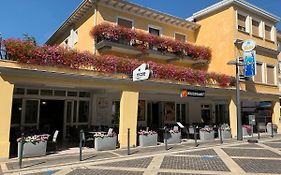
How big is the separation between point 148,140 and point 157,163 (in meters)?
4.22

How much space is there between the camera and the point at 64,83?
11789 millimetres

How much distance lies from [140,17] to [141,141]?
8671 millimetres

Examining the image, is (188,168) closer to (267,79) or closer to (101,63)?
(101,63)

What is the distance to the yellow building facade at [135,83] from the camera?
12.1m

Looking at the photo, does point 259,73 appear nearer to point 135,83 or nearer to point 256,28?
point 256,28

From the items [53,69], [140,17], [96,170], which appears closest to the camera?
[96,170]

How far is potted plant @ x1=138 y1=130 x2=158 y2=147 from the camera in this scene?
1398cm

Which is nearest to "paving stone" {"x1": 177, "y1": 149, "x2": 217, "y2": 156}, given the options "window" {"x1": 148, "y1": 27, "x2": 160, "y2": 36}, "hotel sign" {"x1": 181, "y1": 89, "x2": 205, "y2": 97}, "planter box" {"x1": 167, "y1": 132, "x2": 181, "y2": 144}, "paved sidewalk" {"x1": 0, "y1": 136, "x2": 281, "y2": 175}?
"paved sidewalk" {"x1": 0, "y1": 136, "x2": 281, "y2": 175}

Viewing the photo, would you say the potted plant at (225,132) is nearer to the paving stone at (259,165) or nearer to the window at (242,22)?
the paving stone at (259,165)

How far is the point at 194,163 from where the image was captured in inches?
395

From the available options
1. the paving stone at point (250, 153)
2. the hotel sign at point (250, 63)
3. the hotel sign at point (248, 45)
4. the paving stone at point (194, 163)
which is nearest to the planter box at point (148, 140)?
the paving stone at point (194, 163)

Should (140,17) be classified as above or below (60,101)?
above

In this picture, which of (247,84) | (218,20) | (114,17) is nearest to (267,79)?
(247,84)

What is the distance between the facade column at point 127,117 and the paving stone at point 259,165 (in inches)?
204
